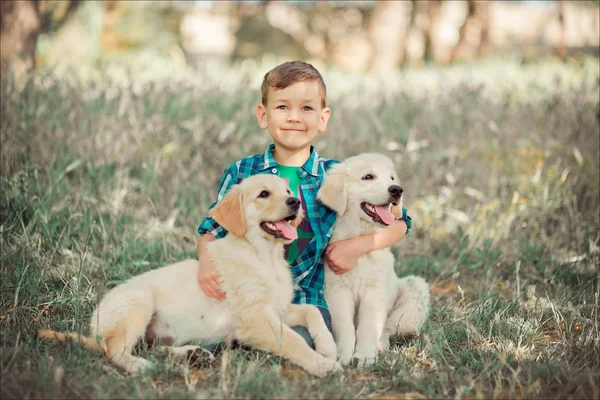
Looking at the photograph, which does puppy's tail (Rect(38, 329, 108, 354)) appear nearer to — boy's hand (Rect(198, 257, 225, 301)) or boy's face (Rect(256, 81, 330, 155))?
boy's hand (Rect(198, 257, 225, 301))

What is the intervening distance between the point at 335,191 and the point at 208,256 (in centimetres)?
82

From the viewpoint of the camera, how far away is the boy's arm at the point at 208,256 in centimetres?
332

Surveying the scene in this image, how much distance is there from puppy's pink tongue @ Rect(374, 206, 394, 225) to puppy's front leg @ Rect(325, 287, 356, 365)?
463 mm

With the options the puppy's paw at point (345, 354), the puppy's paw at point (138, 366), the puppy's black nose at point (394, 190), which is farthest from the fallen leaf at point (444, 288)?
the puppy's paw at point (138, 366)

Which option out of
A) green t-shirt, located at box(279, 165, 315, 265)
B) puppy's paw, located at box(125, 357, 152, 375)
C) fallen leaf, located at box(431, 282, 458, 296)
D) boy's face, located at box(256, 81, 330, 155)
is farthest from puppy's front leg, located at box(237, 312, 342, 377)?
fallen leaf, located at box(431, 282, 458, 296)

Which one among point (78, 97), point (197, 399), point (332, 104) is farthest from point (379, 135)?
point (197, 399)

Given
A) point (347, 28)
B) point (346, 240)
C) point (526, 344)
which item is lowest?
point (526, 344)

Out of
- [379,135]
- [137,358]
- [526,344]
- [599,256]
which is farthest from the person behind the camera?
[379,135]

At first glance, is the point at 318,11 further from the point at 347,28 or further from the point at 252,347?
the point at 252,347

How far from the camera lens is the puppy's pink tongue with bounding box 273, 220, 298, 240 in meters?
3.37

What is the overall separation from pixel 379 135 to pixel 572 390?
14.9 feet

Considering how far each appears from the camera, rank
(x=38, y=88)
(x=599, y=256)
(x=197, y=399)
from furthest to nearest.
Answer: (x=38, y=88) < (x=599, y=256) < (x=197, y=399)

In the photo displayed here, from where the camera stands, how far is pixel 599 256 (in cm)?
504

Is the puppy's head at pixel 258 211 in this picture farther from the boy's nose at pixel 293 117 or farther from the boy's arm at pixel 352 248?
the boy's nose at pixel 293 117
